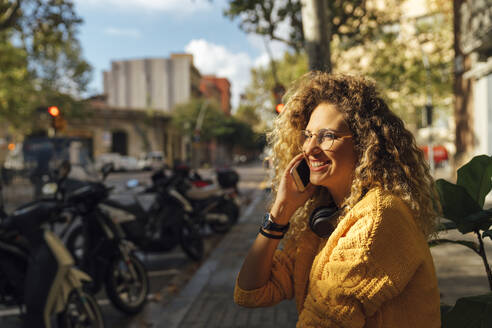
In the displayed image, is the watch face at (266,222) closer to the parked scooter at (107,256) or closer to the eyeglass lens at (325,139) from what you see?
the eyeglass lens at (325,139)

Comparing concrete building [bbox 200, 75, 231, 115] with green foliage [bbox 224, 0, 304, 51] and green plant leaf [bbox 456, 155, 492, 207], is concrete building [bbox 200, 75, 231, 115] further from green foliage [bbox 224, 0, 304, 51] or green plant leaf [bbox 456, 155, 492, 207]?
green plant leaf [bbox 456, 155, 492, 207]

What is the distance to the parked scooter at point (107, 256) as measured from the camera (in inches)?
159

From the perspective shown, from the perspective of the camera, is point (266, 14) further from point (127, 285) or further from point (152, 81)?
point (152, 81)

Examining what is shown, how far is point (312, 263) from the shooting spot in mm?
1445

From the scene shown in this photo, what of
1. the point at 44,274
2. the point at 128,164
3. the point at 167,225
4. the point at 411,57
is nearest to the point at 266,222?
the point at 44,274

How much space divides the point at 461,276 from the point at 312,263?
12.4 feet

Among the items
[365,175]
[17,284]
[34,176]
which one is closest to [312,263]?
[365,175]

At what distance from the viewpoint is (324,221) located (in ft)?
4.62

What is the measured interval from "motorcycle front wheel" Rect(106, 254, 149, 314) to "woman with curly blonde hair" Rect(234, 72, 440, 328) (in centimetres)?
285

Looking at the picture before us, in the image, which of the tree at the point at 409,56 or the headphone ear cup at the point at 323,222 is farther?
the tree at the point at 409,56

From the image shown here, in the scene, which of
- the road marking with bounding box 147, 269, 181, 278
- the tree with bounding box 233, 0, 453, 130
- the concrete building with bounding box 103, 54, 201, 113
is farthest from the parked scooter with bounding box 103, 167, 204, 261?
the concrete building with bounding box 103, 54, 201, 113

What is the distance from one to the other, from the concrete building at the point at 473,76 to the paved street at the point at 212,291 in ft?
20.3

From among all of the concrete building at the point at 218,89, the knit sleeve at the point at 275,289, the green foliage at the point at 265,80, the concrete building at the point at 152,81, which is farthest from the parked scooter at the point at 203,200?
the concrete building at the point at 218,89

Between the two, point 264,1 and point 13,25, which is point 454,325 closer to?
point 264,1
